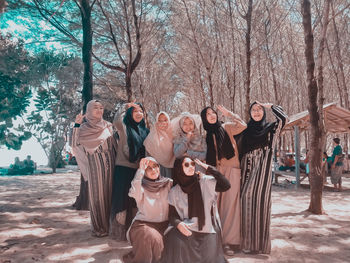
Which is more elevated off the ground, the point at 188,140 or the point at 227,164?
the point at 188,140

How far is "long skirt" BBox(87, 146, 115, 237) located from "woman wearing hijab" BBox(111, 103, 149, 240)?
20 cm

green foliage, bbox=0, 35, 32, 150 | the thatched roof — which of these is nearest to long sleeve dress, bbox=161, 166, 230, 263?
the thatched roof

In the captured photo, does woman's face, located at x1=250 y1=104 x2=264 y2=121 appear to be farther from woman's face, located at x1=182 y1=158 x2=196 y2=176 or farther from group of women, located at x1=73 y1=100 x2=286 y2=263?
woman's face, located at x1=182 y1=158 x2=196 y2=176

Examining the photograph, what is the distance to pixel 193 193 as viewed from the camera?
2.62 meters

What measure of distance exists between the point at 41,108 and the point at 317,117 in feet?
47.5

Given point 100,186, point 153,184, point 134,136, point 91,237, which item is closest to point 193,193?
point 153,184

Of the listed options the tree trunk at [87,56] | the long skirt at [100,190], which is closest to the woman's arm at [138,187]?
the long skirt at [100,190]

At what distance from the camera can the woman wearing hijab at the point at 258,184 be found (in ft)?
9.72

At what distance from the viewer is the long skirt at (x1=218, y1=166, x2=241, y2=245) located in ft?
9.79

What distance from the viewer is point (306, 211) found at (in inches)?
199

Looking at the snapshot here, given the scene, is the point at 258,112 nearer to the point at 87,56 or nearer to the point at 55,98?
the point at 87,56

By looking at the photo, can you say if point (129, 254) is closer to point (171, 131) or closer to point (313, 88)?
point (171, 131)

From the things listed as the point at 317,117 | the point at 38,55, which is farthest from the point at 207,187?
the point at 38,55

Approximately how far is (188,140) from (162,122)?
0.37 m
